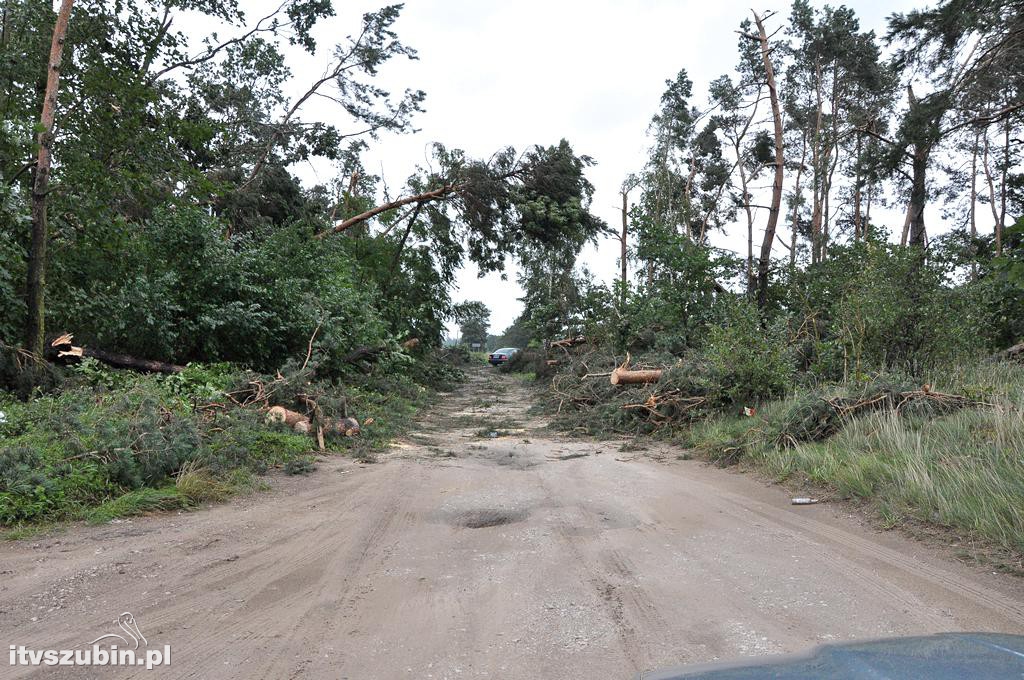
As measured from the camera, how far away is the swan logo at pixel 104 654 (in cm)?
284

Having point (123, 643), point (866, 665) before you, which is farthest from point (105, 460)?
point (866, 665)

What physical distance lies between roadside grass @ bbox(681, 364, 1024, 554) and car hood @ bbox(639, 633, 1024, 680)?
284 cm

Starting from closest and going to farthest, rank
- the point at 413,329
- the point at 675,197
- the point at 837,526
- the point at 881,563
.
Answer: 1. the point at 881,563
2. the point at 837,526
3. the point at 413,329
4. the point at 675,197

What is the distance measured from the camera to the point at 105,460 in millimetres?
5750

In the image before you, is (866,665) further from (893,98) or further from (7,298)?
(893,98)

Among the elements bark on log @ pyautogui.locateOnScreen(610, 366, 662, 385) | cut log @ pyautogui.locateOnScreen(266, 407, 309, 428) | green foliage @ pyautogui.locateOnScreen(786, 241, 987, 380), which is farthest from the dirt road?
bark on log @ pyautogui.locateOnScreen(610, 366, 662, 385)

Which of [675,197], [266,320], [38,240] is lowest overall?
[266,320]

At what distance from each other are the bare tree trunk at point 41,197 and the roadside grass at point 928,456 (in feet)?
34.3

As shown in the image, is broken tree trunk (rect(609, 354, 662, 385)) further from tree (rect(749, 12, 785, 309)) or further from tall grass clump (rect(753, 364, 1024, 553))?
tree (rect(749, 12, 785, 309))

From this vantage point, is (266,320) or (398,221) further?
(398,221)

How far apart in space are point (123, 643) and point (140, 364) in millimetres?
9298

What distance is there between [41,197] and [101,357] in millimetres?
2996

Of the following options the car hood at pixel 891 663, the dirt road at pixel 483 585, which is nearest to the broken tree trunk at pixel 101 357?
the dirt road at pixel 483 585

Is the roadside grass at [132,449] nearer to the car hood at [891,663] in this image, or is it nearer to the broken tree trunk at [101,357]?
Result: the broken tree trunk at [101,357]
